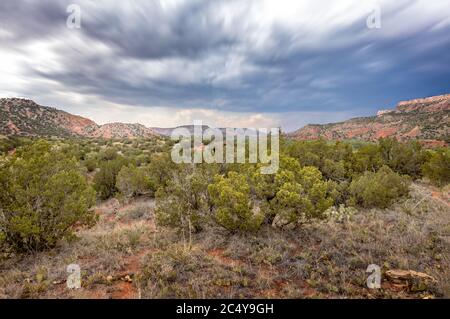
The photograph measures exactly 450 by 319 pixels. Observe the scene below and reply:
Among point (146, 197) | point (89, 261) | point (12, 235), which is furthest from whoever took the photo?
point (146, 197)

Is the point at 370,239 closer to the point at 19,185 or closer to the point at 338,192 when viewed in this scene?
the point at 338,192

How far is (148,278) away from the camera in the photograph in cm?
559

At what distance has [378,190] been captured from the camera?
40.9ft

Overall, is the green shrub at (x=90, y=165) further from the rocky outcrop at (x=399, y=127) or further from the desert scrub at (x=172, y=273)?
the rocky outcrop at (x=399, y=127)

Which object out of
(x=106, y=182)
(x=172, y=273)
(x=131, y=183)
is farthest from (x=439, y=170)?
(x=106, y=182)

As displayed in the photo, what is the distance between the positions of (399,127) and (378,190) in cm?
8027

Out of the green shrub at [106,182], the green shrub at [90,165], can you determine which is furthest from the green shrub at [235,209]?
the green shrub at [90,165]

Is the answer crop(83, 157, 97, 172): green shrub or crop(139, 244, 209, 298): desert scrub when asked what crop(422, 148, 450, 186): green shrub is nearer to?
crop(139, 244, 209, 298): desert scrub

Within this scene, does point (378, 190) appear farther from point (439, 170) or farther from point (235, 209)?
point (439, 170)

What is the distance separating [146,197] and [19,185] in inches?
425

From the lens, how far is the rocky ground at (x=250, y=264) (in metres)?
5.12

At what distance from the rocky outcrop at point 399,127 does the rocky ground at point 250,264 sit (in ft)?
191

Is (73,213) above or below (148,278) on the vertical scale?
above
